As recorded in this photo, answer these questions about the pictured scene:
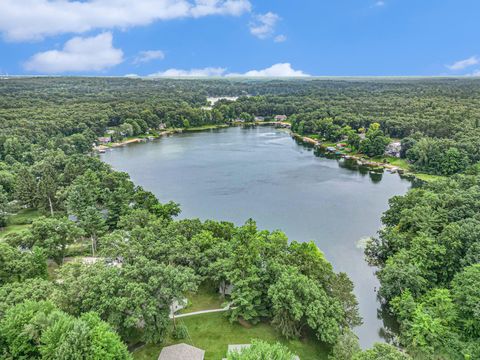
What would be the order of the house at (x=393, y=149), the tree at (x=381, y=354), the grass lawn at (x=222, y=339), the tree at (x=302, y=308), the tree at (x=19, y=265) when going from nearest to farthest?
the tree at (x=381, y=354) → the tree at (x=302, y=308) → the grass lawn at (x=222, y=339) → the tree at (x=19, y=265) → the house at (x=393, y=149)

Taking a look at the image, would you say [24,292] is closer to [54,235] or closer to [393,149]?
[54,235]

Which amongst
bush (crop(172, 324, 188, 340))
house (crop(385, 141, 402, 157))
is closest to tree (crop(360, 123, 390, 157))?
house (crop(385, 141, 402, 157))

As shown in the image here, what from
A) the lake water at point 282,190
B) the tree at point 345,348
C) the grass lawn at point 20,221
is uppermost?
the tree at point 345,348

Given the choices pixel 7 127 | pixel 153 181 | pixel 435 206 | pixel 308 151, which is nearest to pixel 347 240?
pixel 435 206

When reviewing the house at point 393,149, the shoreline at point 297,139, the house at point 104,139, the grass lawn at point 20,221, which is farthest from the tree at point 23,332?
the house at point 104,139

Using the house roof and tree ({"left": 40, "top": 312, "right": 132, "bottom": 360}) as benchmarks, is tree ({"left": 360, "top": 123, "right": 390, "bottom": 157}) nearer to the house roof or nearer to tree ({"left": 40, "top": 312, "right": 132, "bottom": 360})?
the house roof

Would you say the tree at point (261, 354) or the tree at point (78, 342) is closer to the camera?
the tree at point (261, 354)

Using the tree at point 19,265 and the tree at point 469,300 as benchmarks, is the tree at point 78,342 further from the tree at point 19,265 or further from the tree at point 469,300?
the tree at point 469,300
